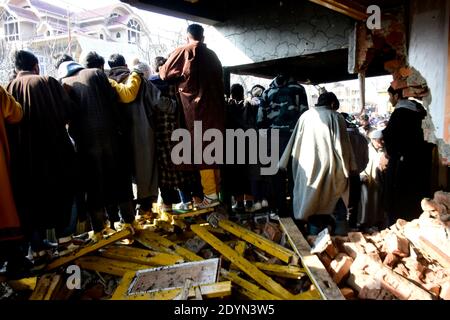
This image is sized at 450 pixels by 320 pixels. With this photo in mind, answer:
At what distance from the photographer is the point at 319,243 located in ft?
10.6

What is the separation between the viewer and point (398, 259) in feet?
9.82

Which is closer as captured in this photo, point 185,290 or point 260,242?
point 185,290

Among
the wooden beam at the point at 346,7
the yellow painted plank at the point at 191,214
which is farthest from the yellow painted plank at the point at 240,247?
the wooden beam at the point at 346,7

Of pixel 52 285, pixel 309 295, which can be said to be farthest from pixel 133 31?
pixel 309 295

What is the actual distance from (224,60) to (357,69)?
2.37 m

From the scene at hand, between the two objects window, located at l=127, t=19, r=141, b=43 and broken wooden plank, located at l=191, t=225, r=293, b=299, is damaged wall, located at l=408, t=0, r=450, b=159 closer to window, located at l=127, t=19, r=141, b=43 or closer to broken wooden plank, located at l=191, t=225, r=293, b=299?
broken wooden plank, located at l=191, t=225, r=293, b=299

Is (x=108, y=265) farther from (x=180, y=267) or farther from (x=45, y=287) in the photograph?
(x=180, y=267)

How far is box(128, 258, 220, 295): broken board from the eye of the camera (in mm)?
2701

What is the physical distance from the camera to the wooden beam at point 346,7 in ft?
10.6

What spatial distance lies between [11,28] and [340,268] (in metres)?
19.9

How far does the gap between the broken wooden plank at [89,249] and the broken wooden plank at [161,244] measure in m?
0.17

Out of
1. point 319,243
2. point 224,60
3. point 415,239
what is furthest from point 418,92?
point 224,60

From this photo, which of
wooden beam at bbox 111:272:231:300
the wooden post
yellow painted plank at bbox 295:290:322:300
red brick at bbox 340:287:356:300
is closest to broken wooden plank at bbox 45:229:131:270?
wooden beam at bbox 111:272:231:300
